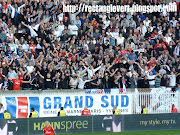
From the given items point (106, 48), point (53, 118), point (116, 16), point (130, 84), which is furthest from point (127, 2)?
point (53, 118)

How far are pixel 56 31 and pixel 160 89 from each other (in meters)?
7.53

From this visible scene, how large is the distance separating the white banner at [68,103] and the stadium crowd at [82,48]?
2.13ft

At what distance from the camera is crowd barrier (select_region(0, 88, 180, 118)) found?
86.4 ft

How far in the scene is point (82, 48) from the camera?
29578 mm

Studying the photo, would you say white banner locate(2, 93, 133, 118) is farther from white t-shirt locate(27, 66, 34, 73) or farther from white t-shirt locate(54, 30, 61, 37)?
white t-shirt locate(54, 30, 61, 37)

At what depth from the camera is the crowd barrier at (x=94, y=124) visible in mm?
23797

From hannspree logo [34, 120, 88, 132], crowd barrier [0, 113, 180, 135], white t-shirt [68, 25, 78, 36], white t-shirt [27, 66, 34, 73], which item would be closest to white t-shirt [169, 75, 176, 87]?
crowd barrier [0, 113, 180, 135]

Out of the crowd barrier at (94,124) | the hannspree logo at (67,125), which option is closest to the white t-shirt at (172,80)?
the crowd barrier at (94,124)

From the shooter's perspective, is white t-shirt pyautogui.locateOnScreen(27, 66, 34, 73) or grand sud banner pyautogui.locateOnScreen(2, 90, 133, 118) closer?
grand sud banner pyautogui.locateOnScreen(2, 90, 133, 118)

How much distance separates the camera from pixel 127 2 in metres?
33.8

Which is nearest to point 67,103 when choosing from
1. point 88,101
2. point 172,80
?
point 88,101

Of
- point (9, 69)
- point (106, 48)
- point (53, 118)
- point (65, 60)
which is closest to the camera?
point (53, 118)

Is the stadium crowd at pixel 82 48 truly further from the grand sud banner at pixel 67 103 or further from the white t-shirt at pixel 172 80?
the grand sud banner at pixel 67 103

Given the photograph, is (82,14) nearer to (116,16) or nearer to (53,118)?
(116,16)
